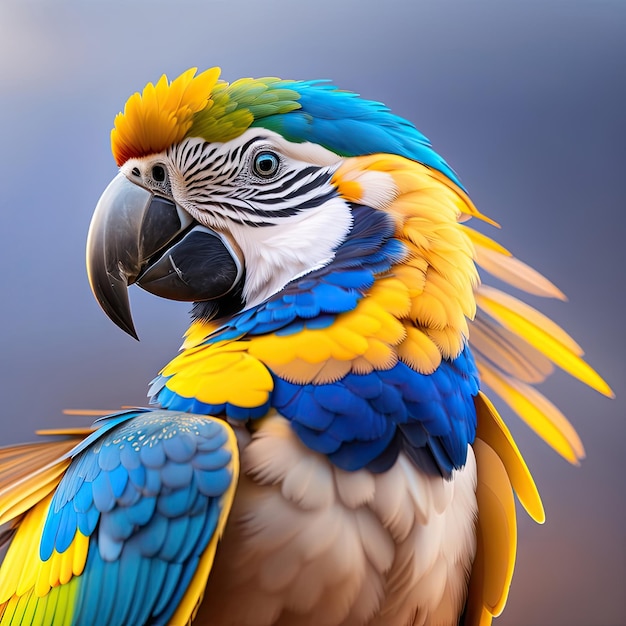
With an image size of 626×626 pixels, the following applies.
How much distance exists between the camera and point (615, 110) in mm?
1420

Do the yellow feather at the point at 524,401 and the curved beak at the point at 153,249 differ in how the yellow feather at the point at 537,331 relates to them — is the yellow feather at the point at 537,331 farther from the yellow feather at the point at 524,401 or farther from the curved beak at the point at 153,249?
the curved beak at the point at 153,249

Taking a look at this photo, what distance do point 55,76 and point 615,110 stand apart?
1198 millimetres

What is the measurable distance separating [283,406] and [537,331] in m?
0.39

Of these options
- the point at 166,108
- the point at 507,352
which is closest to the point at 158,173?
the point at 166,108

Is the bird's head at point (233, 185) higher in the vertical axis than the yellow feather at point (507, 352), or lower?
higher

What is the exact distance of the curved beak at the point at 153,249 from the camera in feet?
2.52

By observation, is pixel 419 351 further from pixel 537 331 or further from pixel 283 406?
pixel 537 331

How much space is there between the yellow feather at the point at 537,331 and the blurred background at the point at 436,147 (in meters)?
0.47

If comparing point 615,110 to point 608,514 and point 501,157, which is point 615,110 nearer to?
point 501,157

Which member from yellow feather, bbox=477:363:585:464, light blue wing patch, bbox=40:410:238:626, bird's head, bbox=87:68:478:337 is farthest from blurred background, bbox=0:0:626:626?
light blue wing patch, bbox=40:410:238:626

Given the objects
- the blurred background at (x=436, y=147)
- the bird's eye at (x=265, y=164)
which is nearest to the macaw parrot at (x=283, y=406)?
the bird's eye at (x=265, y=164)

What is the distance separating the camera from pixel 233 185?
2.48 ft

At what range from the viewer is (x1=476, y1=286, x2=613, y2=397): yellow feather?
2.72 feet

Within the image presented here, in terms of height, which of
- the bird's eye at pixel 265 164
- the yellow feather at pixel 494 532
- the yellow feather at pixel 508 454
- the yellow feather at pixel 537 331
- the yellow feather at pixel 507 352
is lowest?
the yellow feather at pixel 494 532
